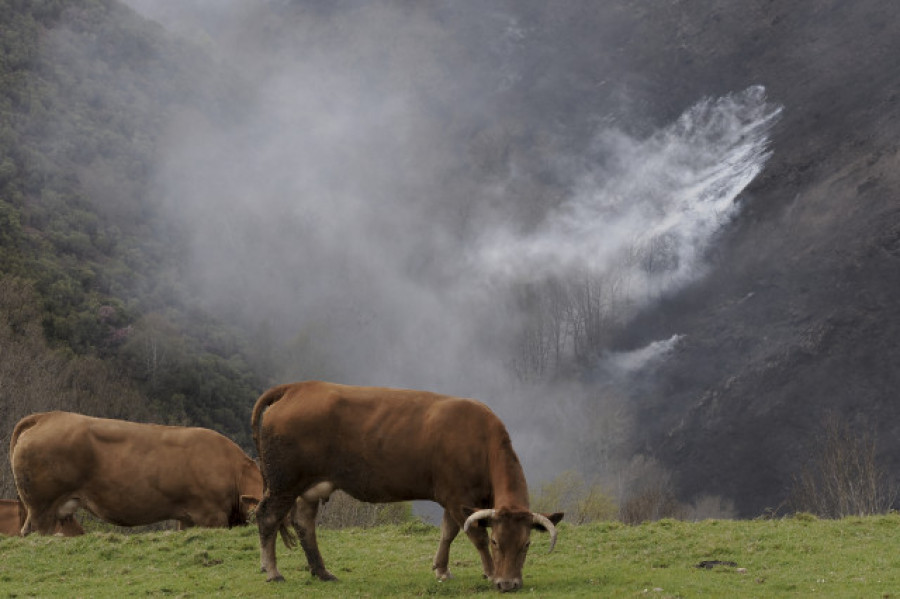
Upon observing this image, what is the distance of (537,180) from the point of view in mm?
180250

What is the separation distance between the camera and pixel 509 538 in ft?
47.9

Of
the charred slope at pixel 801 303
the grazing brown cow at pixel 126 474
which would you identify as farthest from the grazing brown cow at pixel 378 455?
the charred slope at pixel 801 303

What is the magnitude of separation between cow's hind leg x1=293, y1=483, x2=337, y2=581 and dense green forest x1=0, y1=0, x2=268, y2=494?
42.4m

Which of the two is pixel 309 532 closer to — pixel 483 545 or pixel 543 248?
pixel 483 545

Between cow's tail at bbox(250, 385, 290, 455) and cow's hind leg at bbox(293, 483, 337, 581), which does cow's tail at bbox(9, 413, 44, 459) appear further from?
cow's hind leg at bbox(293, 483, 337, 581)

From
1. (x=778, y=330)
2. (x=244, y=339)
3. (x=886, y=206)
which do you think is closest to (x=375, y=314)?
(x=244, y=339)

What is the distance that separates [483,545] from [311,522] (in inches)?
117

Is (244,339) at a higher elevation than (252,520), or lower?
higher

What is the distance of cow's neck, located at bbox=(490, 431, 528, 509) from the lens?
15.0 m

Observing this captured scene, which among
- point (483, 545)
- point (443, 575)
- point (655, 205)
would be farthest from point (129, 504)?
point (655, 205)

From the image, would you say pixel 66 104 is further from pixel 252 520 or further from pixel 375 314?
pixel 252 520

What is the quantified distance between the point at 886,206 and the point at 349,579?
123 meters

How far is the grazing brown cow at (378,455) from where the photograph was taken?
15.6m

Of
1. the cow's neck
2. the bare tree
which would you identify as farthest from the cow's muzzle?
the bare tree
